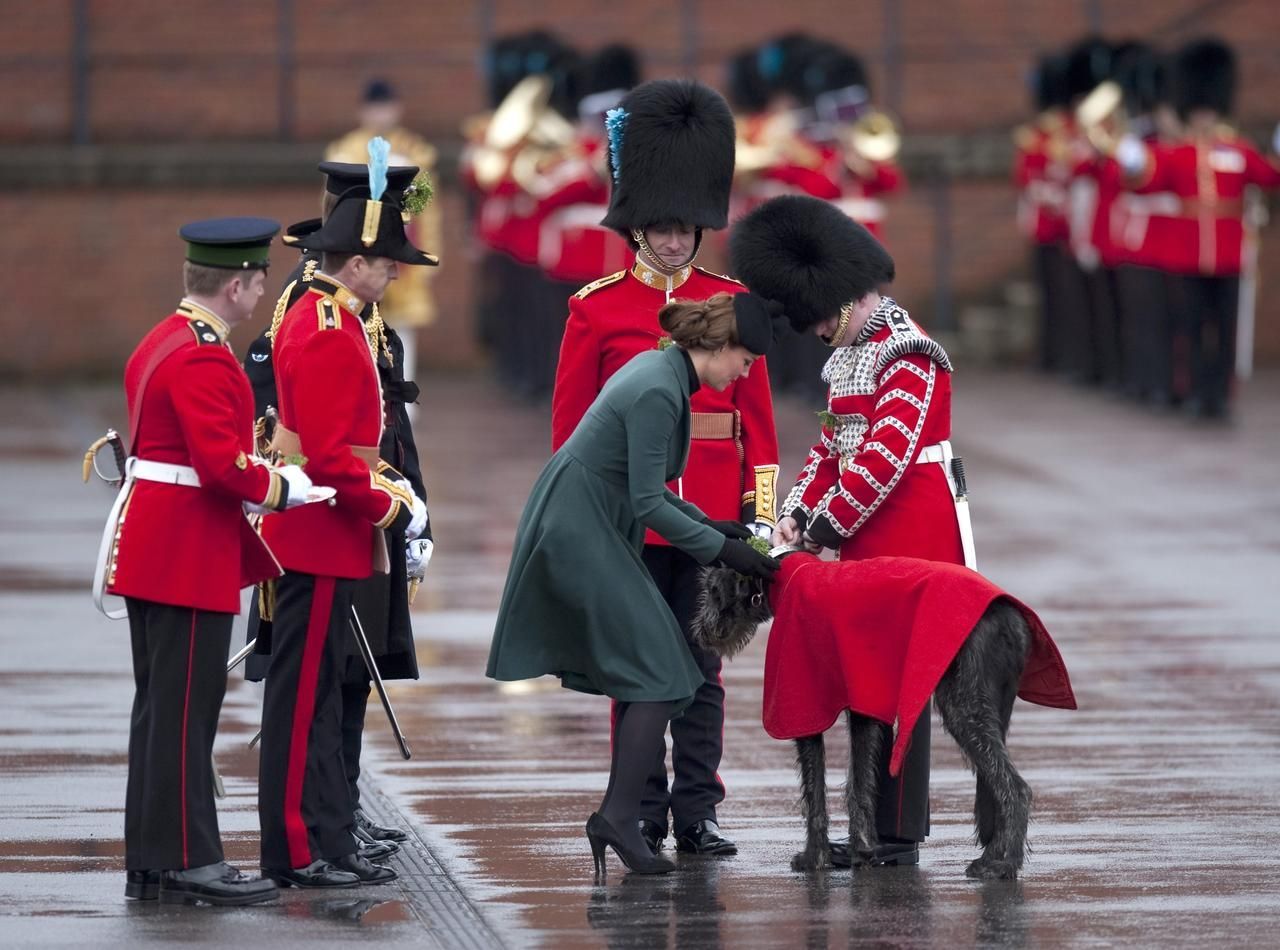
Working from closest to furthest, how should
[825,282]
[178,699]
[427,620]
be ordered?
[178,699] → [825,282] → [427,620]

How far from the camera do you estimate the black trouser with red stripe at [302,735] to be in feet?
18.0

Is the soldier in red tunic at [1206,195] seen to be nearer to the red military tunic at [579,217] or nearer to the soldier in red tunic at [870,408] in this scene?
the red military tunic at [579,217]

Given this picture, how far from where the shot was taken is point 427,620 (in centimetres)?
935

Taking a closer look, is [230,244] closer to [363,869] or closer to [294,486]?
[294,486]

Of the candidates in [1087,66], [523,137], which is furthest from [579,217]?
[1087,66]

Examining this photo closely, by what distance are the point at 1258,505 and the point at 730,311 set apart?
23.1 feet

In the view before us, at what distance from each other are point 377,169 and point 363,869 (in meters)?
1.53

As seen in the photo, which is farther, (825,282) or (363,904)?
(825,282)

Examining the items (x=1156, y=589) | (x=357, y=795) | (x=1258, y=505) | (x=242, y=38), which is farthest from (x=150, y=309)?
(x=357, y=795)

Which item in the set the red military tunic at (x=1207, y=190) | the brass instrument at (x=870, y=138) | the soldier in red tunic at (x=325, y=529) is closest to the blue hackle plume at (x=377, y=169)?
the soldier in red tunic at (x=325, y=529)

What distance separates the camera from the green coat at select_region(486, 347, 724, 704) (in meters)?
5.53

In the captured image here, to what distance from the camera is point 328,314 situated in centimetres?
552

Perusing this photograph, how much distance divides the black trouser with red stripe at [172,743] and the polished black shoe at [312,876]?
0.62ft

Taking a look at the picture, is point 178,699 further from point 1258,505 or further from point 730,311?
point 1258,505
